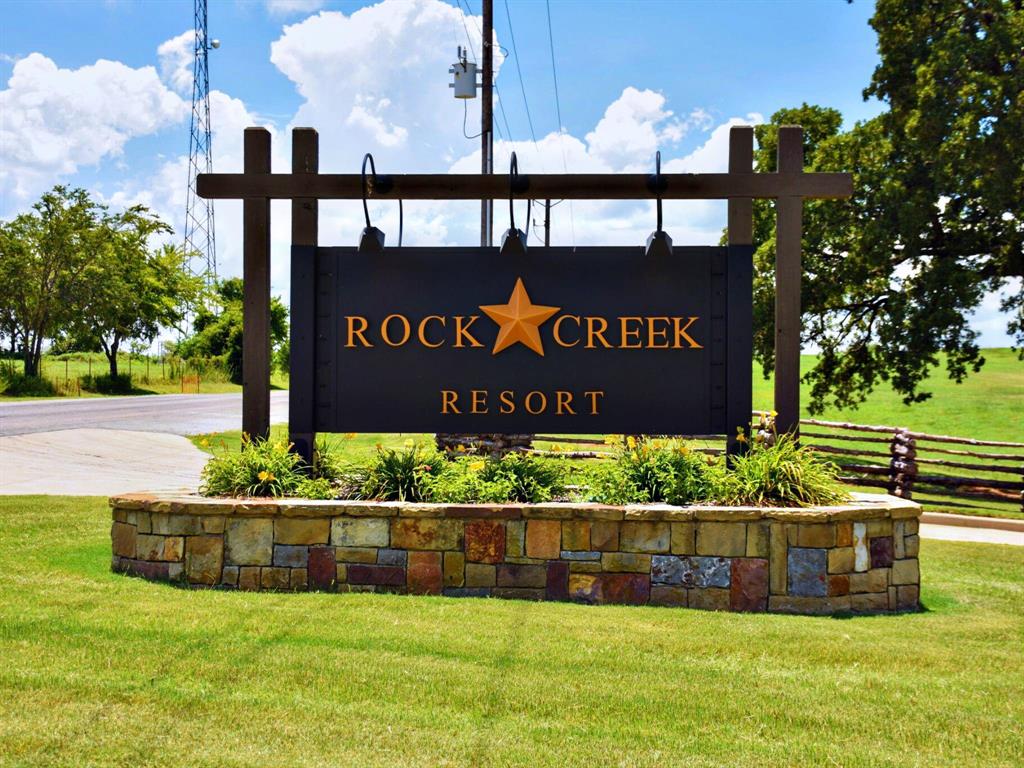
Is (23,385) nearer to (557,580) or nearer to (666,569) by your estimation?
(557,580)

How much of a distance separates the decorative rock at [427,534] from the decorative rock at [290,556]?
0.63 meters

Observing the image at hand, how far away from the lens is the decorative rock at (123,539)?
20.2 ft

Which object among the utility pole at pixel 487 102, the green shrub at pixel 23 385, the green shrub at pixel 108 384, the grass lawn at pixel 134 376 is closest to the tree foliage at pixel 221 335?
the grass lawn at pixel 134 376

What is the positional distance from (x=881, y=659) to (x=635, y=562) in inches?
66.1

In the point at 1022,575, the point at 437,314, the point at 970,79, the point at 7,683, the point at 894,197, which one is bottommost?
the point at 1022,575

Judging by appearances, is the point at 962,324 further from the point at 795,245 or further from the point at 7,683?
the point at 7,683

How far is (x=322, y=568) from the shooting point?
19.5 feet

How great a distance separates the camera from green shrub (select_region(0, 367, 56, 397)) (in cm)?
3241

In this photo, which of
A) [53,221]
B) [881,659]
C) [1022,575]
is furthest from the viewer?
[53,221]

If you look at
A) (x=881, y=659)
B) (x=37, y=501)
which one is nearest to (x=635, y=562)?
(x=881, y=659)

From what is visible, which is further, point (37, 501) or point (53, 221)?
point (53, 221)

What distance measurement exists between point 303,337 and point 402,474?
139cm

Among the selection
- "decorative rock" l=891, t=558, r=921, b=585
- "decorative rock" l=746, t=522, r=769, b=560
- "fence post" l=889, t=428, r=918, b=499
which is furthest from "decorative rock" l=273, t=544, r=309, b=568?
"fence post" l=889, t=428, r=918, b=499

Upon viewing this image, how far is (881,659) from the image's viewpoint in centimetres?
469
